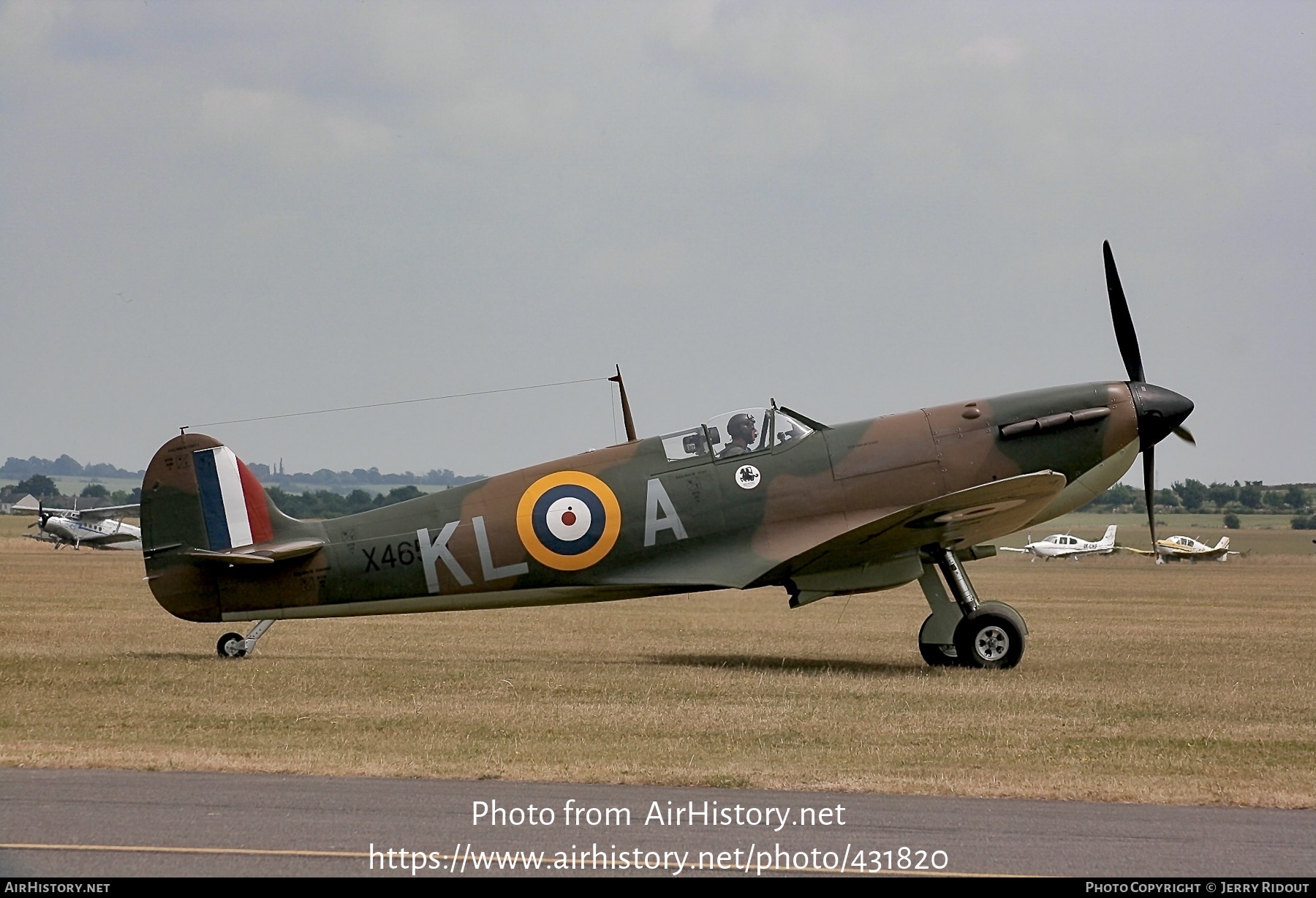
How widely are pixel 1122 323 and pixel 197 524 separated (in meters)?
9.11

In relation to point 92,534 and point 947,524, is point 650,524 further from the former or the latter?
point 92,534

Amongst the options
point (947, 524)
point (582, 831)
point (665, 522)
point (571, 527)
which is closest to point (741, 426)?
point (665, 522)

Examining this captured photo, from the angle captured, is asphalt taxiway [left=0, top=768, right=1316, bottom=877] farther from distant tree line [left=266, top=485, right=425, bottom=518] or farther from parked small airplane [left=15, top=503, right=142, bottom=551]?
parked small airplane [left=15, top=503, right=142, bottom=551]

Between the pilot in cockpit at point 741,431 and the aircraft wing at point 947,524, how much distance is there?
3.88 ft

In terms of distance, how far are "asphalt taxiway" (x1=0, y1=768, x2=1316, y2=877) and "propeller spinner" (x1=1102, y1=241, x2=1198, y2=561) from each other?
268 inches

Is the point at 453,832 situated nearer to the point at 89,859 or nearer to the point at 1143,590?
the point at 89,859

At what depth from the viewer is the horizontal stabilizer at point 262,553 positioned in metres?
12.6

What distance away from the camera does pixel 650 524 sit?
12875 mm

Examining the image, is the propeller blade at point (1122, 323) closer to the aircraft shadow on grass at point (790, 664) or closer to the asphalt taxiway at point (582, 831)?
the aircraft shadow on grass at point (790, 664)

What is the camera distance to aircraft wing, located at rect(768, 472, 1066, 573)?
12.0 meters

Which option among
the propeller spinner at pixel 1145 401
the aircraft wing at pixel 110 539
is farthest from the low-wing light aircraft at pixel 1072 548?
the propeller spinner at pixel 1145 401

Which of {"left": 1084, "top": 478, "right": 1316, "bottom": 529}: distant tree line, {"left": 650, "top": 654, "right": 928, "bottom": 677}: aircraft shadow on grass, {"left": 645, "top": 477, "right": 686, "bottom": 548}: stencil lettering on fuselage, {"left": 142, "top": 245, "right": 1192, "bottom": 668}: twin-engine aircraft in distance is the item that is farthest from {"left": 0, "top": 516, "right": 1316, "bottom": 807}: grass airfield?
{"left": 1084, "top": 478, "right": 1316, "bottom": 529}: distant tree line
